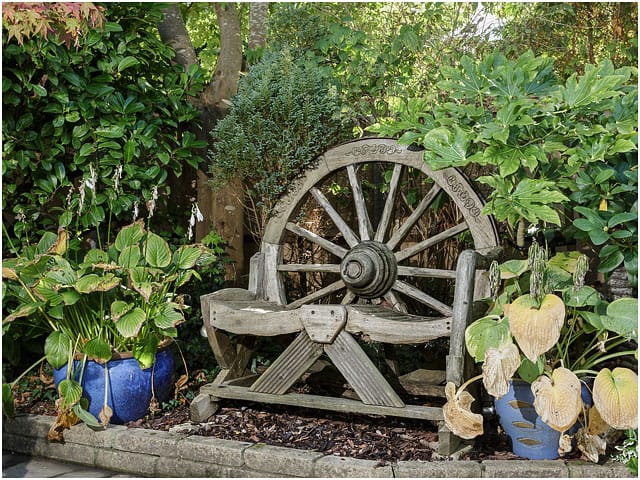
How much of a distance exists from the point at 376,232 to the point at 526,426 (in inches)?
56.3

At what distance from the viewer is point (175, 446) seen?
11.8 ft

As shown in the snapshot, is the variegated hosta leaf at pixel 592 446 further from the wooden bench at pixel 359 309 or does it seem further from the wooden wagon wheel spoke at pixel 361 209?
the wooden wagon wheel spoke at pixel 361 209

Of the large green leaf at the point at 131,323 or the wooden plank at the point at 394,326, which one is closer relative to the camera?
the wooden plank at the point at 394,326

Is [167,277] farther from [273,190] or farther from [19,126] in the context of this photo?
[19,126]

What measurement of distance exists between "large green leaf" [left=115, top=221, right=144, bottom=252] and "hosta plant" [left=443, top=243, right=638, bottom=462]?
1.95 meters

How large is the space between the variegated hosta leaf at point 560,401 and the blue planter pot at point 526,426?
238mm

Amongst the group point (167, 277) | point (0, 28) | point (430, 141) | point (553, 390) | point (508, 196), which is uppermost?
point (0, 28)

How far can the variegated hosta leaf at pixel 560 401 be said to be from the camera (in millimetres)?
2982

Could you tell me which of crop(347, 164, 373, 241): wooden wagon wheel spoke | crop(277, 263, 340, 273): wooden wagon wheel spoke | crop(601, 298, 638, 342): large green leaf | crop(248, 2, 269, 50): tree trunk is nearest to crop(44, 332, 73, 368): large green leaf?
crop(277, 263, 340, 273): wooden wagon wheel spoke

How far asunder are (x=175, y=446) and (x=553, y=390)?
181cm

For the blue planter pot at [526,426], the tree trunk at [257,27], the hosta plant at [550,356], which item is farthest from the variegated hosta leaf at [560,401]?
the tree trunk at [257,27]

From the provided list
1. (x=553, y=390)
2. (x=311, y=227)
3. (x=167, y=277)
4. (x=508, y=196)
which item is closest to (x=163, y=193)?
(x=311, y=227)

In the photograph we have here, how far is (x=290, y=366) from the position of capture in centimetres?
381

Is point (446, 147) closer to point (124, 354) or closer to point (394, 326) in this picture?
point (394, 326)
